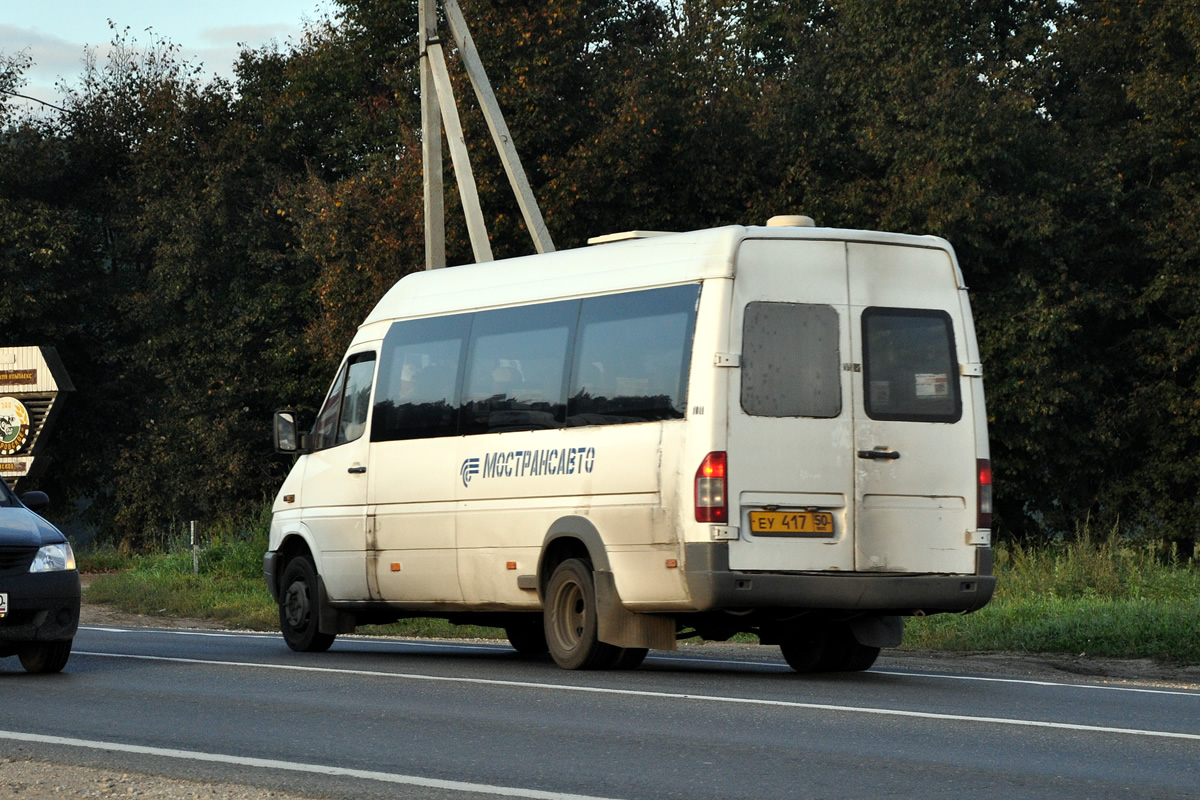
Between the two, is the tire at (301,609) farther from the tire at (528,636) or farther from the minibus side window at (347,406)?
the tire at (528,636)

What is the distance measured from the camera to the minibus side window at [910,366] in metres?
12.2

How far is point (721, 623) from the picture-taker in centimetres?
1263

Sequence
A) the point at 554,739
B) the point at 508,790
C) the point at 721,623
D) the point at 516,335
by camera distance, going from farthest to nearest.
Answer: the point at 516,335
the point at 721,623
the point at 554,739
the point at 508,790

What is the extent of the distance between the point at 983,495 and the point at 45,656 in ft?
20.9

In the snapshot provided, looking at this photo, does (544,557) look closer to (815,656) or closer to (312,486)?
(815,656)

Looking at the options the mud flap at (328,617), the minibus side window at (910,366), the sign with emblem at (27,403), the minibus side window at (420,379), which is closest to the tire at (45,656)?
the mud flap at (328,617)

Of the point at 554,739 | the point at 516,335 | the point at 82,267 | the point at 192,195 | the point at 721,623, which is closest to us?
the point at 554,739

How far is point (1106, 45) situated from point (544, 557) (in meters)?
25.4

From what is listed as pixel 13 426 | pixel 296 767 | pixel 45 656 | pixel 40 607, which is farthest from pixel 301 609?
pixel 13 426

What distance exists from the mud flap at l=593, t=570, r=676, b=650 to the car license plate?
1063 mm

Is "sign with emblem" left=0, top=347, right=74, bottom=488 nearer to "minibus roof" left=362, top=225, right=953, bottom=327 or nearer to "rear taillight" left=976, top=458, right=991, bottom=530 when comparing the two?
"minibus roof" left=362, top=225, right=953, bottom=327

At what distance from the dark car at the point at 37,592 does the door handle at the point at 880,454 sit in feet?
16.8

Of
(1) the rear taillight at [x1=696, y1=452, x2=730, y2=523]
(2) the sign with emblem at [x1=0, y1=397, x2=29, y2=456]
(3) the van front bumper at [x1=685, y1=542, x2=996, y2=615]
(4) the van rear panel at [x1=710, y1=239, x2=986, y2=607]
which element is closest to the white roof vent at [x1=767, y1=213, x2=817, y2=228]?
(4) the van rear panel at [x1=710, y1=239, x2=986, y2=607]

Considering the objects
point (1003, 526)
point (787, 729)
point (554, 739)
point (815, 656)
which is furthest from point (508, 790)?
point (1003, 526)
